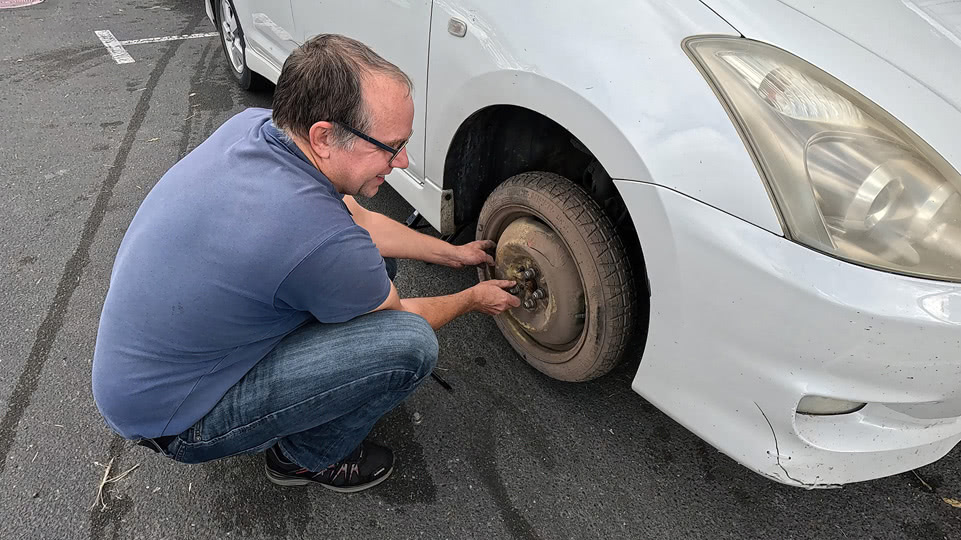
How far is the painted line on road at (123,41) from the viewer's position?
15.6ft

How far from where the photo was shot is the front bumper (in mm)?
1110

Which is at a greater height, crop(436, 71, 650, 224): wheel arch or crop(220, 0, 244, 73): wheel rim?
crop(436, 71, 650, 224): wheel arch

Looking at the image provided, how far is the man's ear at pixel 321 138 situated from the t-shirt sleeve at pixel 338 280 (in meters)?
0.18

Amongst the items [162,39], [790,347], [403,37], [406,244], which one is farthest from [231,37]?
[790,347]

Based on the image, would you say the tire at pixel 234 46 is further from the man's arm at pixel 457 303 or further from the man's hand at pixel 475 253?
the man's arm at pixel 457 303

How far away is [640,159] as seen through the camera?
1.28m

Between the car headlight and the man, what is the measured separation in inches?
28.5

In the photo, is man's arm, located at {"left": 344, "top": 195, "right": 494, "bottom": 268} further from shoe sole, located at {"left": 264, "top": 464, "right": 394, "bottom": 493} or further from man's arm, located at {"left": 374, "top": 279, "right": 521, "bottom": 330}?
shoe sole, located at {"left": 264, "top": 464, "right": 394, "bottom": 493}

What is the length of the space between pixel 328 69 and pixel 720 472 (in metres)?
1.47

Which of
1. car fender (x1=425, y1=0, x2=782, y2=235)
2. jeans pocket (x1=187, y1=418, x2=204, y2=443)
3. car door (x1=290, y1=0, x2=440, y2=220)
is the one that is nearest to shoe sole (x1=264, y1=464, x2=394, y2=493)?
jeans pocket (x1=187, y1=418, x2=204, y2=443)

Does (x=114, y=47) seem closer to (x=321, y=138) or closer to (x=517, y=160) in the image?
(x=517, y=160)

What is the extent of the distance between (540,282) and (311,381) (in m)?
0.73

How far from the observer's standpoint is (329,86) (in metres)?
1.28

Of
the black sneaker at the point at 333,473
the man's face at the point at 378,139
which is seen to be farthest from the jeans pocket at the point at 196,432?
the man's face at the point at 378,139
